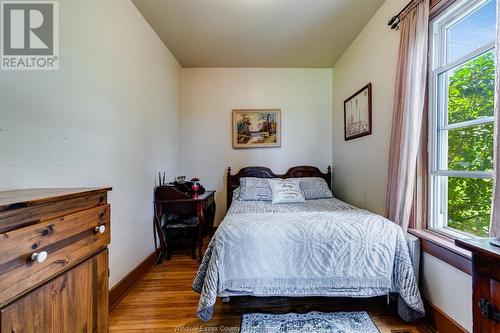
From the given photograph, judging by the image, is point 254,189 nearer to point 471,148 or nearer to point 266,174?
point 266,174

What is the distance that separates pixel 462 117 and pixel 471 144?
0.19 meters

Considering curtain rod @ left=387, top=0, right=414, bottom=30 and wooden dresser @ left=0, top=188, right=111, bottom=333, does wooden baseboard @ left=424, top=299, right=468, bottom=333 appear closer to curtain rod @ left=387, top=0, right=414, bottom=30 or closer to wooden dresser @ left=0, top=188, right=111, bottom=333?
wooden dresser @ left=0, top=188, right=111, bottom=333

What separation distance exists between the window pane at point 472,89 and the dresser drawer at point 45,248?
216cm

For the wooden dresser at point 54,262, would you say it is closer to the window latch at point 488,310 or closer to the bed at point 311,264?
the bed at point 311,264

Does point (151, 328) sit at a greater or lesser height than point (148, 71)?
lesser

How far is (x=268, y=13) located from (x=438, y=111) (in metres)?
1.76

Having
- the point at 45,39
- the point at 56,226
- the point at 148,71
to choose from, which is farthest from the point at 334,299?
the point at 148,71

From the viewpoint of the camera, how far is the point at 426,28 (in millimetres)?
1612

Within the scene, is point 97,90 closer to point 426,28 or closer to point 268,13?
point 268,13

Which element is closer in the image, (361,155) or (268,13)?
(268,13)

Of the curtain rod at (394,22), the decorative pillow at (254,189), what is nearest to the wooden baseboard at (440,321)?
the decorative pillow at (254,189)

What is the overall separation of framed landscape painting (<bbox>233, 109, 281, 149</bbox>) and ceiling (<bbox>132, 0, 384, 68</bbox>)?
2.48 ft

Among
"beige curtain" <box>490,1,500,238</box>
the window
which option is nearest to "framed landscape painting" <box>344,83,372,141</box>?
the window
